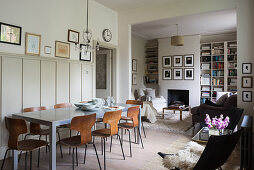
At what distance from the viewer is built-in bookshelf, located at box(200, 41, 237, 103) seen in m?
8.41

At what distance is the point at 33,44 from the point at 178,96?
716 cm

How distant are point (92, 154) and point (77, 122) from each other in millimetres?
1211

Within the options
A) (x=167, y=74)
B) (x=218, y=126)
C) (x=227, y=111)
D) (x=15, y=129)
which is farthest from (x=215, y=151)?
(x=167, y=74)

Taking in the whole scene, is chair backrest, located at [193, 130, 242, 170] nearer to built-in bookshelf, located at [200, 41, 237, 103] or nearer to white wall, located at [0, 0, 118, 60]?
white wall, located at [0, 0, 118, 60]

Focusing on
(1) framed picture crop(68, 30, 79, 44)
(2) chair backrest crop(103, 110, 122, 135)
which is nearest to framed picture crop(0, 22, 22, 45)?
(1) framed picture crop(68, 30, 79, 44)

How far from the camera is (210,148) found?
1.75 meters

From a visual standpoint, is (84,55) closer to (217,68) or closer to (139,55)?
(139,55)

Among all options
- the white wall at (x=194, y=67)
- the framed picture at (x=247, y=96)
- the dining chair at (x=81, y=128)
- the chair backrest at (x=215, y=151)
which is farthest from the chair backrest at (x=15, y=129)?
the white wall at (x=194, y=67)

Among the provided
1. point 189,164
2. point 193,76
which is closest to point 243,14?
point 189,164

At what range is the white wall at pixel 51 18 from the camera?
362 centimetres

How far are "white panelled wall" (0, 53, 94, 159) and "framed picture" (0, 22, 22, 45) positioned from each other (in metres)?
0.26

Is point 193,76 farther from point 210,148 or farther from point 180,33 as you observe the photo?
point 210,148

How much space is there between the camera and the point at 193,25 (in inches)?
300

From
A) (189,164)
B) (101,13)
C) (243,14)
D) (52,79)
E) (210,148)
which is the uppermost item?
(101,13)
